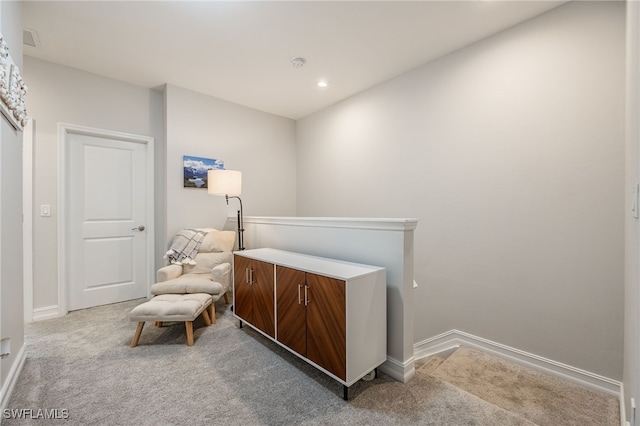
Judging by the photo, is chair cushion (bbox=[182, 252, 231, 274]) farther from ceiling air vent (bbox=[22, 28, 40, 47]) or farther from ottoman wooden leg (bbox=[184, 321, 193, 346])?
ceiling air vent (bbox=[22, 28, 40, 47])

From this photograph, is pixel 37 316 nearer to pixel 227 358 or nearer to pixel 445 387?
pixel 227 358

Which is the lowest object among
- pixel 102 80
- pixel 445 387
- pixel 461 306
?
pixel 445 387

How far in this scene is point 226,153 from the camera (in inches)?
153

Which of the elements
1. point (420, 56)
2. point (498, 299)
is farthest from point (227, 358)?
point (420, 56)

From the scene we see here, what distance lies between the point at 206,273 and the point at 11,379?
1.66 metres

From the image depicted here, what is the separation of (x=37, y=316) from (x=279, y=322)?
2.71 meters

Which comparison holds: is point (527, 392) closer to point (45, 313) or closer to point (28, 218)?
point (45, 313)

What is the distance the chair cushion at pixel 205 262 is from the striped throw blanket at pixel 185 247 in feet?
0.20

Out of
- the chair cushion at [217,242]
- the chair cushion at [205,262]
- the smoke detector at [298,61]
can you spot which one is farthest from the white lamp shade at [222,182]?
the smoke detector at [298,61]

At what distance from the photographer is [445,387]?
1.77 meters

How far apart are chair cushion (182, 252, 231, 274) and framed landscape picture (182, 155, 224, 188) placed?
942 mm

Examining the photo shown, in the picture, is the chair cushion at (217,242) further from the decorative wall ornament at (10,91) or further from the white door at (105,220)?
the decorative wall ornament at (10,91)

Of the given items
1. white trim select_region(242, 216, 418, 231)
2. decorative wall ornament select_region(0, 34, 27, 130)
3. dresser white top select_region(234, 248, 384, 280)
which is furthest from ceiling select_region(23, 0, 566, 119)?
dresser white top select_region(234, 248, 384, 280)

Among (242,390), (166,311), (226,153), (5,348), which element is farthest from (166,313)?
(226,153)
